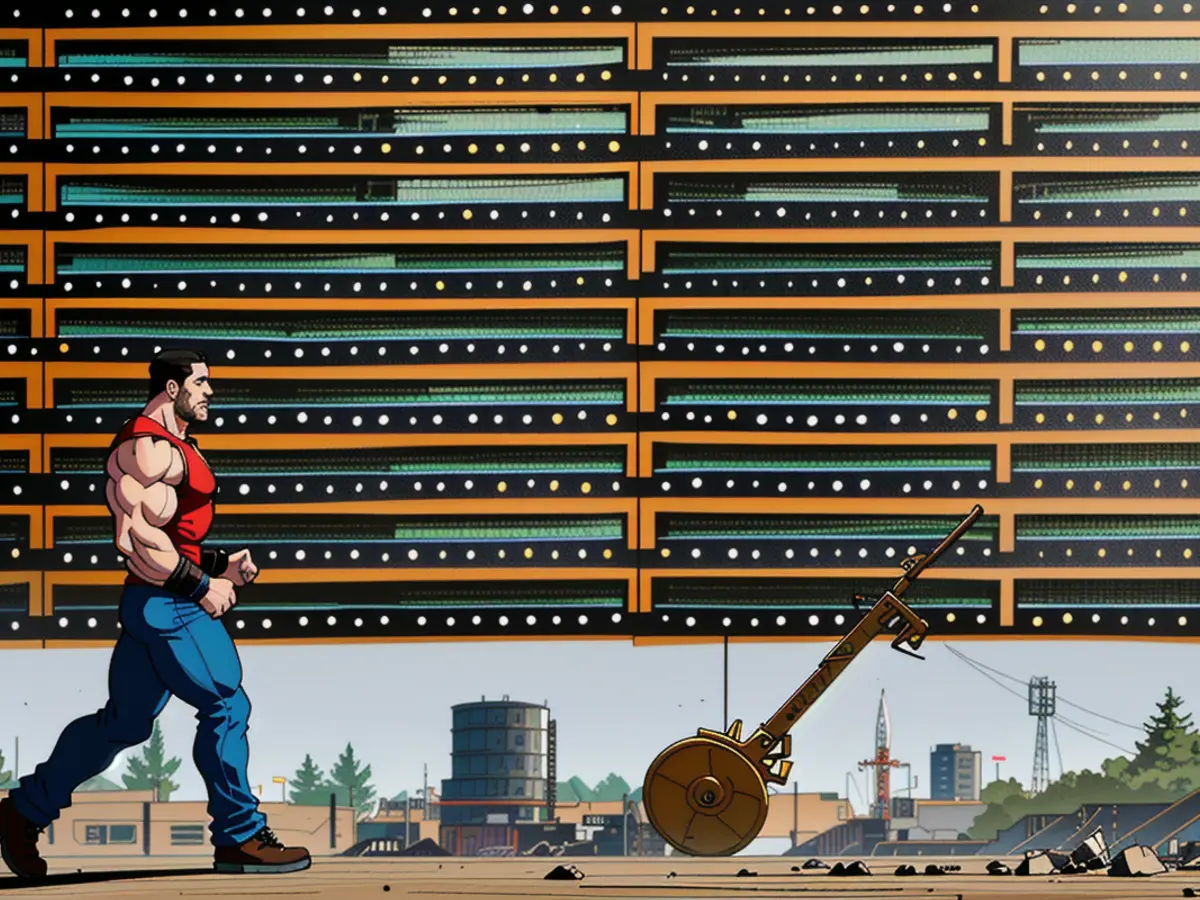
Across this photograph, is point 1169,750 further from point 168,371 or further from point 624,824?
point 168,371

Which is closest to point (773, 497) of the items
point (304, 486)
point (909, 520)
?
point (909, 520)

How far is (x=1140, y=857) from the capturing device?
525cm

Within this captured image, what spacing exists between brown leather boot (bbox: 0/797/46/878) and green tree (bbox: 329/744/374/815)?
1.20m

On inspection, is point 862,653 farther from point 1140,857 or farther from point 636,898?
point 636,898

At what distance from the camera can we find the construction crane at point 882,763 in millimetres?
5855

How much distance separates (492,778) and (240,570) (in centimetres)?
246

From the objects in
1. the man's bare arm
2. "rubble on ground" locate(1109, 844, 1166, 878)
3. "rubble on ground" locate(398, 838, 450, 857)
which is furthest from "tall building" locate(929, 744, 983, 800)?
the man's bare arm

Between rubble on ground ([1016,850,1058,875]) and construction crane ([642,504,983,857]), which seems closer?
construction crane ([642,504,983,857])

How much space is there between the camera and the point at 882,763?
6.28 metres

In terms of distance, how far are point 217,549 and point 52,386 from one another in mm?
856

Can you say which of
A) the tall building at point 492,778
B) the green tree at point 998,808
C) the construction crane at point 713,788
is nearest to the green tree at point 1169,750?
the green tree at point 998,808

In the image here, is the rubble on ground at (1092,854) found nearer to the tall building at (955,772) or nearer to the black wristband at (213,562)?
the tall building at (955,772)

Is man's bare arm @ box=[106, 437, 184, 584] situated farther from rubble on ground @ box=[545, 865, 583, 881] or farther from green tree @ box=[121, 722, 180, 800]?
rubble on ground @ box=[545, 865, 583, 881]

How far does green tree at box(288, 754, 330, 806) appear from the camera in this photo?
232 inches
